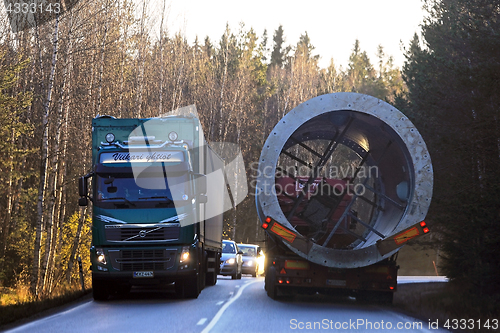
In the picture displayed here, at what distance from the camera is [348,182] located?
16.8 m

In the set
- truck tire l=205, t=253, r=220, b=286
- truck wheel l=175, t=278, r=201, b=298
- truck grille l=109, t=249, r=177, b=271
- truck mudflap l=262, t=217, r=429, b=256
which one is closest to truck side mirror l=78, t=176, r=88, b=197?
truck grille l=109, t=249, r=177, b=271

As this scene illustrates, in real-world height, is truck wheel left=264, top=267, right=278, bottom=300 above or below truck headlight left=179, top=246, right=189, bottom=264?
below

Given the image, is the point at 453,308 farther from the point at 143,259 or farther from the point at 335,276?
the point at 143,259

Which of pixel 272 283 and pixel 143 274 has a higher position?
pixel 143 274

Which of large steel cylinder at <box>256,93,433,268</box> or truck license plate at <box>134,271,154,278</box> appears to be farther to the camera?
truck license plate at <box>134,271,154,278</box>

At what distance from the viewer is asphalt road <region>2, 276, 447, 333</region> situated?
33.1 feet

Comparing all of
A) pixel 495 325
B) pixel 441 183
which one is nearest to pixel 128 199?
pixel 495 325

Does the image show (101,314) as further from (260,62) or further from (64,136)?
(260,62)

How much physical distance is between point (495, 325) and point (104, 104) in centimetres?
2348

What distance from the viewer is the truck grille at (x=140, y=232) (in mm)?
13727

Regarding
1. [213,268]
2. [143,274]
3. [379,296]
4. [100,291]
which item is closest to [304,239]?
[379,296]

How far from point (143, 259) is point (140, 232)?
25.1 inches

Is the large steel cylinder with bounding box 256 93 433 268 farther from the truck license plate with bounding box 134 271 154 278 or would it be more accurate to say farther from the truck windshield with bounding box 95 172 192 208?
the truck license plate with bounding box 134 271 154 278

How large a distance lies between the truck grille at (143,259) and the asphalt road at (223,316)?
80 cm
